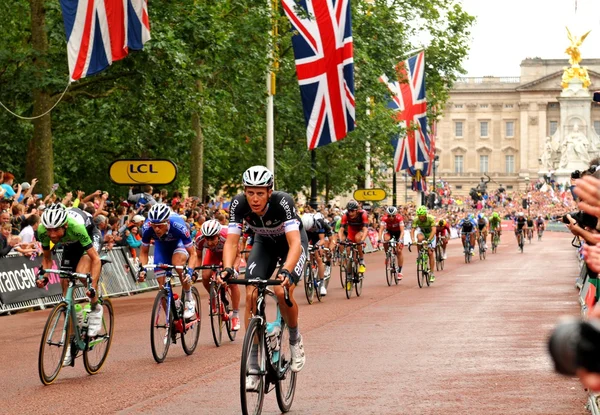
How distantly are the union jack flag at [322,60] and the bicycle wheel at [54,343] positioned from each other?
2056 centimetres

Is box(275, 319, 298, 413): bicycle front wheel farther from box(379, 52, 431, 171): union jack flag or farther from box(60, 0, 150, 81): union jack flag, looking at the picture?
box(379, 52, 431, 171): union jack flag


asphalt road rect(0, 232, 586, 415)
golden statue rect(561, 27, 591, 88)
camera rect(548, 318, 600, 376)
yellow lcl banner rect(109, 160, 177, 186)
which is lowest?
asphalt road rect(0, 232, 586, 415)

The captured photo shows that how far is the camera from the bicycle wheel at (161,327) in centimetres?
1226

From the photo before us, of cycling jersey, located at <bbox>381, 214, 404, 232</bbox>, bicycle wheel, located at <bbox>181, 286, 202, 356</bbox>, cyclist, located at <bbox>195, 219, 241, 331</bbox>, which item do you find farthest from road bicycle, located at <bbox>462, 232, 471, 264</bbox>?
bicycle wheel, located at <bbox>181, 286, 202, 356</bbox>

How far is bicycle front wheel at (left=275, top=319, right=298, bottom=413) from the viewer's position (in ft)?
28.8

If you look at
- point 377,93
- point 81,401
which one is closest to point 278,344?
point 81,401

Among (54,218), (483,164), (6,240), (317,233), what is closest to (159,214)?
(54,218)

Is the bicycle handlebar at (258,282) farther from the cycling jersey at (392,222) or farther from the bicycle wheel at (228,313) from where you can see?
the cycling jersey at (392,222)

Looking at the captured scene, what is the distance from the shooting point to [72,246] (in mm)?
11273

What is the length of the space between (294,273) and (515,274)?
79.2ft

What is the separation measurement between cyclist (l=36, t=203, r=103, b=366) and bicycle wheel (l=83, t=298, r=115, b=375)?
18 centimetres

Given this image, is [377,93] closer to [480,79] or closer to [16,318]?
[16,318]

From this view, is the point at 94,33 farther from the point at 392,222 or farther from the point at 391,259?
the point at 391,259

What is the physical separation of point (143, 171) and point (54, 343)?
46.1 feet
